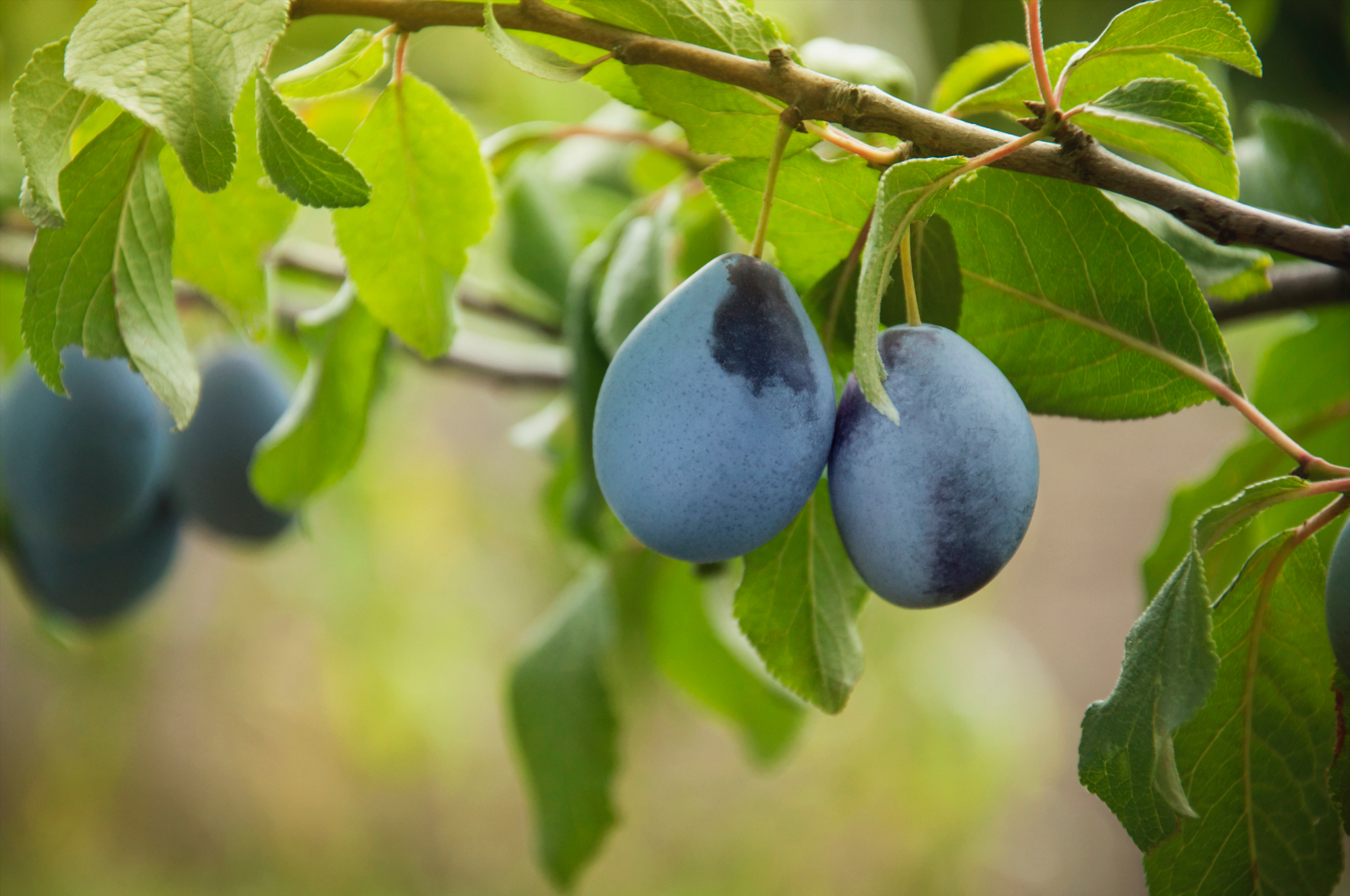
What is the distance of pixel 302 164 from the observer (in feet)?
1.09

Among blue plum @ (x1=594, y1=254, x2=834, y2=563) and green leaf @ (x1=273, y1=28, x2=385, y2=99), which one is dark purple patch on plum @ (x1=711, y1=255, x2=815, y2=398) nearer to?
blue plum @ (x1=594, y1=254, x2=834, y2=563)

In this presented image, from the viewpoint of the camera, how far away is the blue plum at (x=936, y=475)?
1.11 ft

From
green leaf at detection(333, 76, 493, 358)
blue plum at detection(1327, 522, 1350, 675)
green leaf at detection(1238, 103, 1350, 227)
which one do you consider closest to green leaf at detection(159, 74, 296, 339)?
green leaf at detection(333, 76, 493, 358)

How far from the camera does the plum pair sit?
1.11 ft

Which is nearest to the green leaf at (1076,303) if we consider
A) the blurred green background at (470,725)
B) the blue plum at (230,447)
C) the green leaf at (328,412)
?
the green leaf at (328,412)

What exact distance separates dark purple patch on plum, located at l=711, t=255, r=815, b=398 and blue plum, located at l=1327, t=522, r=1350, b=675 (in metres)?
0.23

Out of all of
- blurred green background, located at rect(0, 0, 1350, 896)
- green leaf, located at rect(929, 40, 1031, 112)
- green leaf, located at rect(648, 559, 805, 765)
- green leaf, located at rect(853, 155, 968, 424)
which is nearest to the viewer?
green leaf, located at rect(853, 155, 968, 424)

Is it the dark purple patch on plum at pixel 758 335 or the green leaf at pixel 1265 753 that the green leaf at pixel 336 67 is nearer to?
the dark purple patch on plum at pixel 758 335

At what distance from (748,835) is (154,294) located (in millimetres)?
3002

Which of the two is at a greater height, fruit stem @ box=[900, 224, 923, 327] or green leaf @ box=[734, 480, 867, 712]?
fruit stem @ box=[900, 224, 923, 327]

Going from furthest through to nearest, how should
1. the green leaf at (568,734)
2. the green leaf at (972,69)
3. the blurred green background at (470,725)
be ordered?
the blurred green background at (470,725) → the green leaf at (568,734) → the green leaf at (972,69)

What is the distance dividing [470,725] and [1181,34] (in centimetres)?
304

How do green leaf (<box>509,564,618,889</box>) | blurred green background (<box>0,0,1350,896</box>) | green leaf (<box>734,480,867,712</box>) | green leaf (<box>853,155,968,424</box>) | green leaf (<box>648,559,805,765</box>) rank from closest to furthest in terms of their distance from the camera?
green leaf (<box>853,155,968,424</box>) → green leaf (<box>734,480,867,712</box>) → green leaf (<box>509,564,618,889</box>) → green leaf (<box>648,559,805,765</box>) → blurred green background (<box>0,0,1350,896</box>)

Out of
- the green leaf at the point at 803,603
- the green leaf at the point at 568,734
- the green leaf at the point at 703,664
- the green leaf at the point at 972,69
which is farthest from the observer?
the green leaf at the point at 703,664
